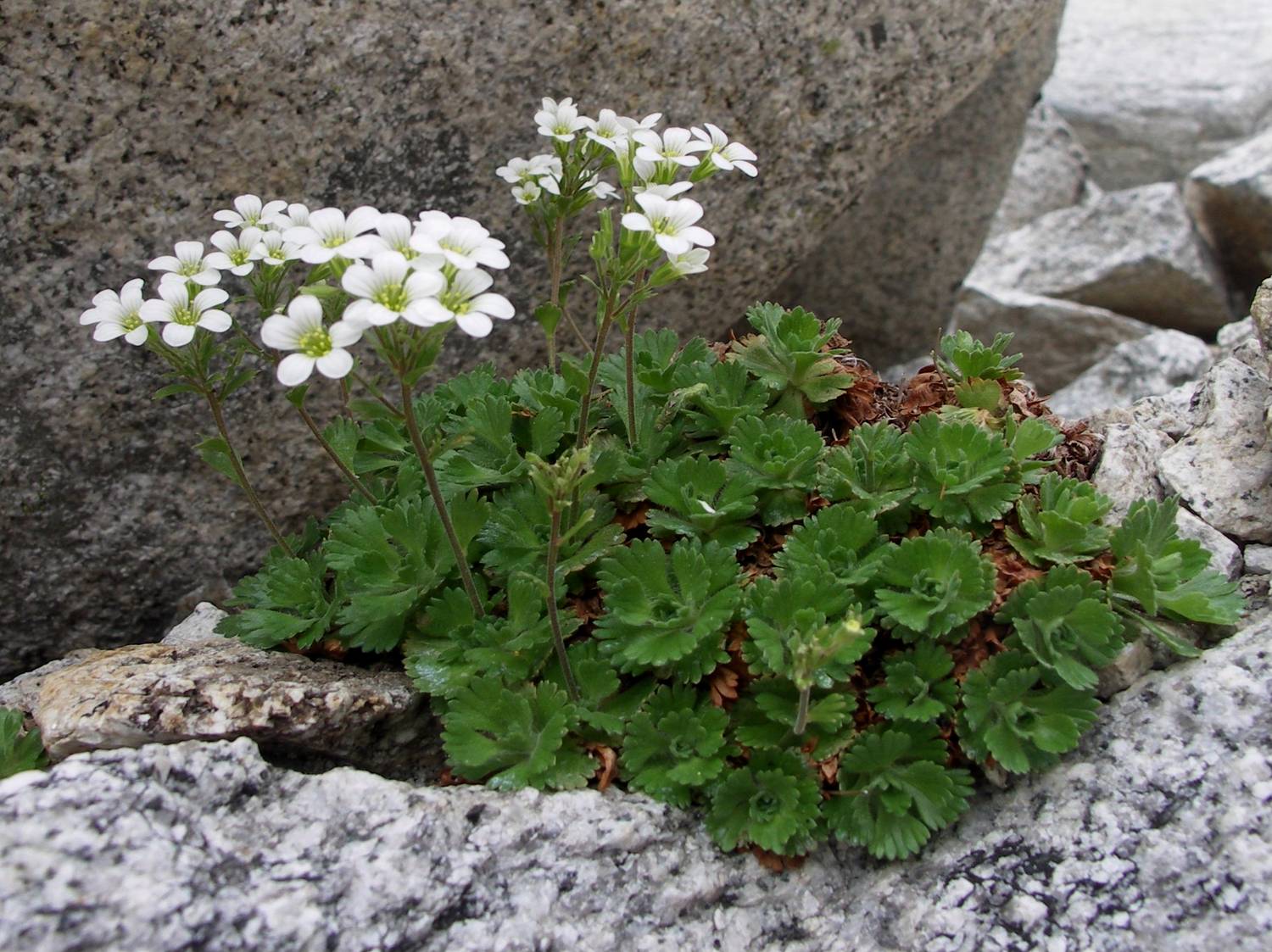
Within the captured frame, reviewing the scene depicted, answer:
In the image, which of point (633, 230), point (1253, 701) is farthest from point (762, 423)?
point (1253, 701)

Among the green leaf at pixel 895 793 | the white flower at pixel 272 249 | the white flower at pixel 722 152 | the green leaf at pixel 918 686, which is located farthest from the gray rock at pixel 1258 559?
the white flower at pixel 272 249

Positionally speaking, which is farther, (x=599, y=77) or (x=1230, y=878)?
(x=599, y=77)

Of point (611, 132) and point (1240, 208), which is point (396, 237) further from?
point (1240, 208)

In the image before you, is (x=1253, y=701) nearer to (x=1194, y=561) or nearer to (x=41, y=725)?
(x=1194, y=561)

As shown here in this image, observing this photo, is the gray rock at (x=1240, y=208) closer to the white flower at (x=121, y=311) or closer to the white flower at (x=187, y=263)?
the white flower at (x=187, y=263)

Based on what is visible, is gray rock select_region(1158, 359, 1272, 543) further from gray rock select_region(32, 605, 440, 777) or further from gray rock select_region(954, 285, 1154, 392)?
gray rock select_region(954, 285, 1154, 392)

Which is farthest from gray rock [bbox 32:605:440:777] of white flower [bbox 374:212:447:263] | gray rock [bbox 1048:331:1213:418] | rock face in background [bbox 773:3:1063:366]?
gray rock [bbox 1048:331:1213:418]
